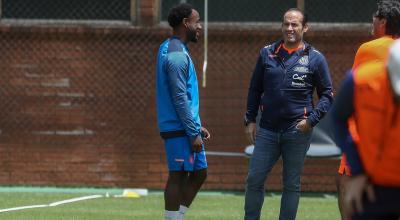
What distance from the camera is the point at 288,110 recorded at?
8.05 metres

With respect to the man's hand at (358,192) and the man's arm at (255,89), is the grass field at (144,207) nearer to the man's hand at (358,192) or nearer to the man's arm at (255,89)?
the man's arm at (255,89)

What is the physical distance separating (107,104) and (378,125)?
9.30 meters

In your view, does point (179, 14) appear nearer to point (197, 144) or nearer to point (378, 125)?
point (197, 144)

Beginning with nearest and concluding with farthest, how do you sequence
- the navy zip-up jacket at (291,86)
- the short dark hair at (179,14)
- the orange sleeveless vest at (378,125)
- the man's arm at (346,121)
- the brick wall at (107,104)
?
the orange sleeveless vest at (378,125)
the man's arm at (346,121)
the short dark hair at (179,14)
the navy zip-up jacket at (291,86)
the brick wall at (107,104)

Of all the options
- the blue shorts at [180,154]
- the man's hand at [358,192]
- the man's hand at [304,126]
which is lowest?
the blue shorts at [180,154]

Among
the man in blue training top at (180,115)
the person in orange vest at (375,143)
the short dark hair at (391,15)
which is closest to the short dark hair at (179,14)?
the man in blue training top at (180,115)

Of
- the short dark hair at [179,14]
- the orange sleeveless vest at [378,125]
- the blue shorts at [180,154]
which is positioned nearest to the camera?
the orange sleeveless vest at [378,125]

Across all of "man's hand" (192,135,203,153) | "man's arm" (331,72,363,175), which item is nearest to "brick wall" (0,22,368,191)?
"man's hand" (192,135,203,153)

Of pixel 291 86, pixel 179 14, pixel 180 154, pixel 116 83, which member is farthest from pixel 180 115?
pixel 116 83

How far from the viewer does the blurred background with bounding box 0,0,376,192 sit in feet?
43.1

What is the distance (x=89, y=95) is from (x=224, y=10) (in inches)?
88.1

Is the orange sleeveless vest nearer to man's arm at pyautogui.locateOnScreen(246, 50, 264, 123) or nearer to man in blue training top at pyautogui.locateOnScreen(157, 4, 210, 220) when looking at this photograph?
man in blue training top at pyautogui.locateOnScreen(157, 4, 210, 220)

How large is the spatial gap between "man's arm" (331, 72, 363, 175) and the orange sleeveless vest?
5cm

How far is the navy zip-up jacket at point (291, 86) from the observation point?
8055 mm
